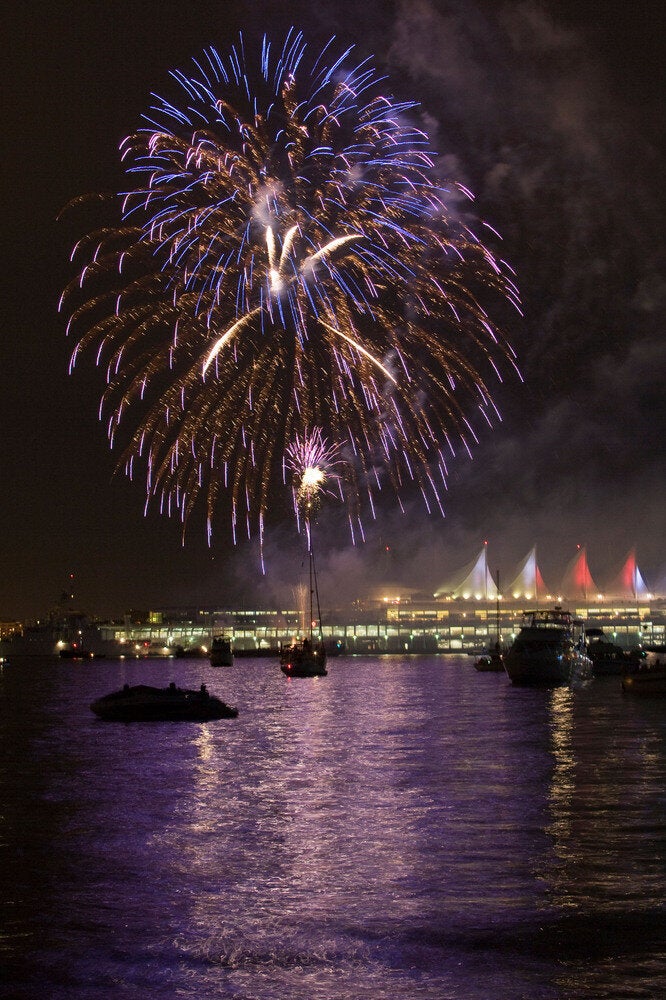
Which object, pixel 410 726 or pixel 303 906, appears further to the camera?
pixel 410 726

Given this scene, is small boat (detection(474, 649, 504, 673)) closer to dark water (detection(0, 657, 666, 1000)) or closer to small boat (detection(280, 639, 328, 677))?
small boat (detection(280, 639, 328, 677))

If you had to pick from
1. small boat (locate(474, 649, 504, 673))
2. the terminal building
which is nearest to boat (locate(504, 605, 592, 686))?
small boat (locate(474, 649, 504, 673))

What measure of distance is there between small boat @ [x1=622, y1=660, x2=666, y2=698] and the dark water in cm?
2259

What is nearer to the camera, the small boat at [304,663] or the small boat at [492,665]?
the small boat at [304,663]

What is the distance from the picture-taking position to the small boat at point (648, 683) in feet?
168

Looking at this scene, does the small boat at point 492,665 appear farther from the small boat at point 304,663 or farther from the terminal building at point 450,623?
the terminal building at point 450,623

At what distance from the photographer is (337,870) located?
1393 centimetres

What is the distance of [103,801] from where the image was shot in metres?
20.1

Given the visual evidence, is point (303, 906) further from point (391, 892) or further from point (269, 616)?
point (269, 616)

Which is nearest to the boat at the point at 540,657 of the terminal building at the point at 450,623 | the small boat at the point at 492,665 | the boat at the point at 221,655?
the small boat at the point at 492,665

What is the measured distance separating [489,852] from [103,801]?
813 cm

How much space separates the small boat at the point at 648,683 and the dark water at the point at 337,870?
22588 millimetres

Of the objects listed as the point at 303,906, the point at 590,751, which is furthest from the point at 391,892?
the point at 590,751

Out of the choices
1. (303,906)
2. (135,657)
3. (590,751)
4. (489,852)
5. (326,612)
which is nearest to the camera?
(303,906)
